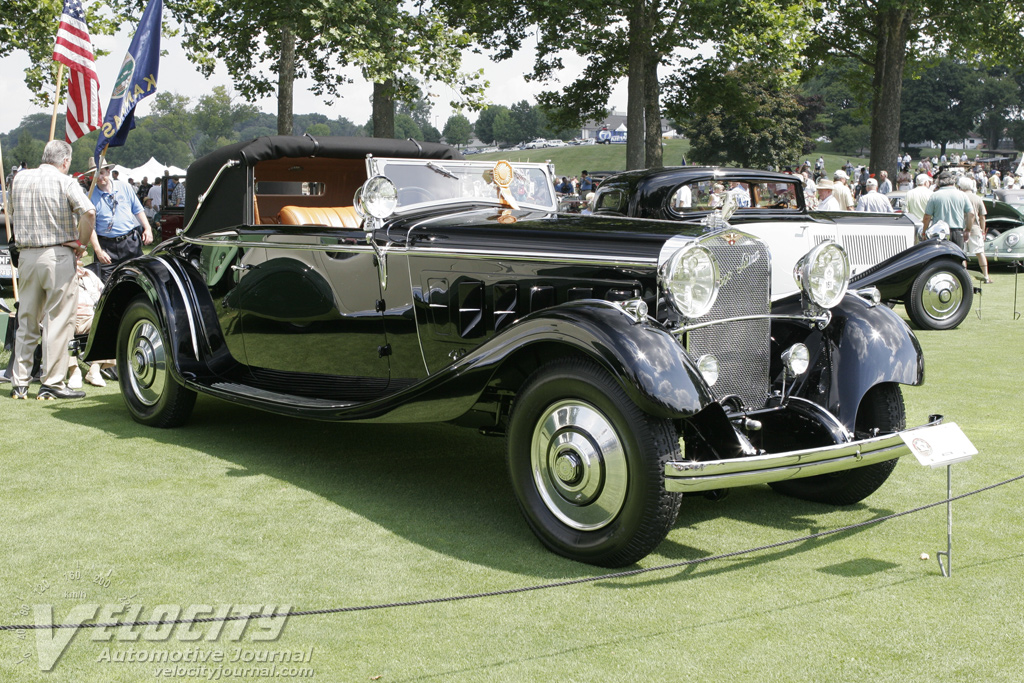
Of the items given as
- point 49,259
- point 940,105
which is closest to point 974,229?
point 49,259

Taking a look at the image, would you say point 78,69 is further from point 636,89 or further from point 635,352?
point 636,89

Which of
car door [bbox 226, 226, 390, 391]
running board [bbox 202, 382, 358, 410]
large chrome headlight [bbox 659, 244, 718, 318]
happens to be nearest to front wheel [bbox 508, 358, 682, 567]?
large chrome headlight [bbox 659, 244, 718, 318]

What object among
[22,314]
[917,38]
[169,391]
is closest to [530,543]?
[169,391]

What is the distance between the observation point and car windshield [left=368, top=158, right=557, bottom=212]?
17.2 ft

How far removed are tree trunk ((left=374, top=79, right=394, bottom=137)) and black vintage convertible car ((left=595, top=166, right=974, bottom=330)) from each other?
9819mm

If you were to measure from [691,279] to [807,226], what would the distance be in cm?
627

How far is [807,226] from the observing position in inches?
375

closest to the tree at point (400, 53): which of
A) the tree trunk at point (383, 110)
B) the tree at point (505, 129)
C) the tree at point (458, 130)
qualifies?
the tree trunk at point (383, 110)

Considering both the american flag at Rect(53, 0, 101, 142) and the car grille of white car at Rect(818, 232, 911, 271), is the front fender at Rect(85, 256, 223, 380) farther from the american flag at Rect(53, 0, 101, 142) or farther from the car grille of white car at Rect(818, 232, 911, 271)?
the car grille of white car at Rect(818, 232, 911, 271)

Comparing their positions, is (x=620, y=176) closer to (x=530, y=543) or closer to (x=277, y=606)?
(x=530, y=543)

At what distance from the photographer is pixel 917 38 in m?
27.4

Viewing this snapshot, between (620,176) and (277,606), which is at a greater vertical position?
(620,176)

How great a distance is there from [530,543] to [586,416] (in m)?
0.68

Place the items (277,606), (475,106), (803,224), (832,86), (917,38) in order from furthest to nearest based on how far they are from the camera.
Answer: (832,86), (917,38), (475,106), (803,224), (277,606)
